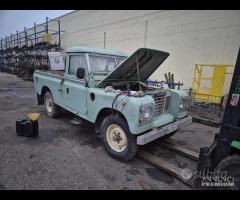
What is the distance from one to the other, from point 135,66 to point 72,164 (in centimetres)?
236

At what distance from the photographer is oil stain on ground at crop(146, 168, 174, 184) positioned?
275 cm

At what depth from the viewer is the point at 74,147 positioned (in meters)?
3.69

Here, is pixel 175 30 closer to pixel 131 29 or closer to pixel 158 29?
pixel 158 29

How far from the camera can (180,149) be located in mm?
3600

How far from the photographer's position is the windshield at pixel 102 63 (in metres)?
3.91

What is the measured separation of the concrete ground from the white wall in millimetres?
4486

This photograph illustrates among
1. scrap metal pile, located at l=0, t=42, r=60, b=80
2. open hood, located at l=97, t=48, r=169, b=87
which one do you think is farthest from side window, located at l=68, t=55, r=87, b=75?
scrap metal pile, located at l=0, t=42, r=60, b=80

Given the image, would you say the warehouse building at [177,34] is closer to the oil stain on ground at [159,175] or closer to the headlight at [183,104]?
the headlight at [183,104]

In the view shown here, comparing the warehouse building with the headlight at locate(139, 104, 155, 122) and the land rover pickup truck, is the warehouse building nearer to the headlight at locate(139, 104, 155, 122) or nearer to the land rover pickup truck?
the land rover pickup truck

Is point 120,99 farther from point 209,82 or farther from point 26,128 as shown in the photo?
point 209,82

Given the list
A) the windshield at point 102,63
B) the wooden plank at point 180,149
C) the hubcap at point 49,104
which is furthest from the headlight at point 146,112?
the hubcap at point 49,104

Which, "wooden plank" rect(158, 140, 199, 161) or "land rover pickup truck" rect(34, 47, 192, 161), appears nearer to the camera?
"land rover pickup truck" rect(34, 47, 192, 161)
